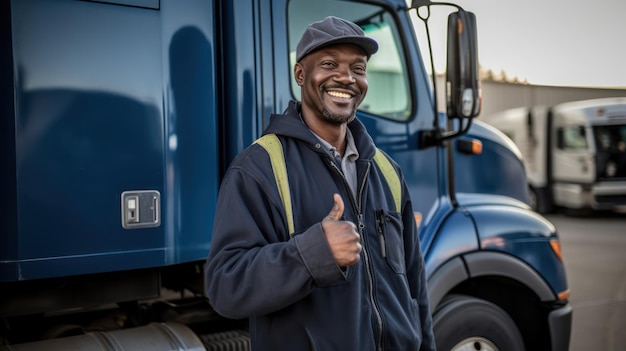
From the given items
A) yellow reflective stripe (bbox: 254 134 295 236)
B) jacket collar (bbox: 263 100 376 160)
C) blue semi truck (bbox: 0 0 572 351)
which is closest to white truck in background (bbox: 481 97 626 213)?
blue semi truck (bbox: 0 0 572 351)

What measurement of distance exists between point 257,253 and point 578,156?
14567 millimetres

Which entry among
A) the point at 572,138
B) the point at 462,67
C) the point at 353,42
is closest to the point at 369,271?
the point at 353,42

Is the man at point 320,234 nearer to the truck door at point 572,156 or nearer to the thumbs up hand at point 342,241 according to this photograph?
the thumbs up hand at point 342,241

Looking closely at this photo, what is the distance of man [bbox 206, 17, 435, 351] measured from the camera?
5.20ft

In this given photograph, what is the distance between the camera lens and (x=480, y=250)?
3264 millimetres

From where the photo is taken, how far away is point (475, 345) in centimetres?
327

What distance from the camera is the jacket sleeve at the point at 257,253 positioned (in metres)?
1.56

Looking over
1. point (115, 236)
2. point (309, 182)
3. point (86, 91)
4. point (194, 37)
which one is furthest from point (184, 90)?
point (309, 182)

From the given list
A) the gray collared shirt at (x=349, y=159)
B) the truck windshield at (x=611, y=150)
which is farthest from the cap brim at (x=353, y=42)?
the truck windshield at (x=611, y=150)

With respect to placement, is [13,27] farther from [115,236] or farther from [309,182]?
[309,182]

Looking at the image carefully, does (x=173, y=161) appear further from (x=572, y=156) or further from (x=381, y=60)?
(x=572, y=156)

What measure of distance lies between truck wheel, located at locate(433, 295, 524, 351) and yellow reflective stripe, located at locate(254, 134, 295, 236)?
1612 mm

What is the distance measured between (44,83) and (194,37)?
612mm

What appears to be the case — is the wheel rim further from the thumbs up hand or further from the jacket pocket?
the thumbs up hand
